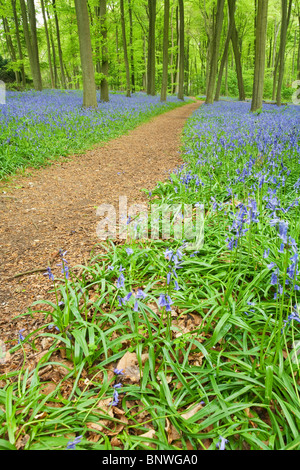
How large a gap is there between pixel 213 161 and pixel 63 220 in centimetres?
300

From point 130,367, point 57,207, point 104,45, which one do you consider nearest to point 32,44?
point 104,45

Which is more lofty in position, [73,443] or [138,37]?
[138,37]

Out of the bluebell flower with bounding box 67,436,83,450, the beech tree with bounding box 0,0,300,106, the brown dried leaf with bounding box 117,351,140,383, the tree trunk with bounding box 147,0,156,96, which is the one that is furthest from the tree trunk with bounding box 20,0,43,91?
the bluebell flower with bounding box 67,436,83,450

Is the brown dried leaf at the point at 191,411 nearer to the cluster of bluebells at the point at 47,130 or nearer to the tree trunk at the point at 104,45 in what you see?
the cluster of bluebells at the point at 47,130

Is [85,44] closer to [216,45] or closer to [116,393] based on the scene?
[216,45]

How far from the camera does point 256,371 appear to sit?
1625mm

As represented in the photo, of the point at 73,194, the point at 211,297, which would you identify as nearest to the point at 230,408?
the point at 211,297

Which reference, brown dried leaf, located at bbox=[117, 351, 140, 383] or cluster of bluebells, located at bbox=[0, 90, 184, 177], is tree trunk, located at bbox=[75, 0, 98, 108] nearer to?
cluster of bluebells, located at bbox=[0, 90, 184, 177]

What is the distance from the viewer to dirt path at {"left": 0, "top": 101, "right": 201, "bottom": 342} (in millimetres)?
2615

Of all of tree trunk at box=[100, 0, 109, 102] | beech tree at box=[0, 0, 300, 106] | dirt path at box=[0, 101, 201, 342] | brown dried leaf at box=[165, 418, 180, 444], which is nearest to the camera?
brown dried leaf at box=[165, 418, 180, 444]

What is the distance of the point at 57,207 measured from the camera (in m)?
4.49

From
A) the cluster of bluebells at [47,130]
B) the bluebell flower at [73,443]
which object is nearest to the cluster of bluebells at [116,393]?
the bluebell flower at [73,443]
